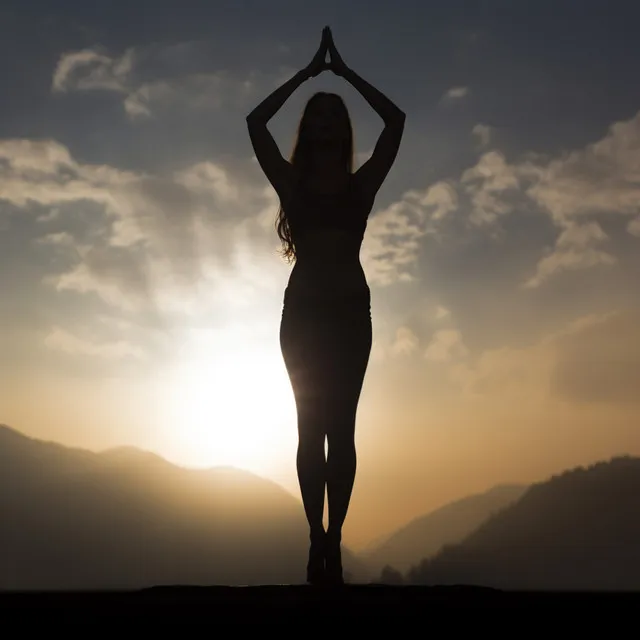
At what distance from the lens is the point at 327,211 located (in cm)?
716

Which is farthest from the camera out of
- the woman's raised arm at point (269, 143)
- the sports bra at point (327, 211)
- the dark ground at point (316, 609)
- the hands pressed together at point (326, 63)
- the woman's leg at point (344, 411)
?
the hands pressed together at point (326, 63)

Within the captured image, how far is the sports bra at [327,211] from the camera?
23.5ft

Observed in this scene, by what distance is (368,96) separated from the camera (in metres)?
7.58

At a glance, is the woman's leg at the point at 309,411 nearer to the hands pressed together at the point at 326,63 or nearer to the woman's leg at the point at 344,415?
the woman's leg at the point at 344,415

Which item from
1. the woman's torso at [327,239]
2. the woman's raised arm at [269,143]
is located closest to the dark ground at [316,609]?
the woman's torso at [327,239]

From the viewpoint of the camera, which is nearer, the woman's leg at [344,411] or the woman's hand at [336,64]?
the woman's leg at [344,411]

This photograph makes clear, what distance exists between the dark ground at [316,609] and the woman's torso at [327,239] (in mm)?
2903

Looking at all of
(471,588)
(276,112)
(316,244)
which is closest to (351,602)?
(471,588)

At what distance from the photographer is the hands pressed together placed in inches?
301

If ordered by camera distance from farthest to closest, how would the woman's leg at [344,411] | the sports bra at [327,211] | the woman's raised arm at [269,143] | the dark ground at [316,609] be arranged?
the woman's raised arm at [269,143], the sports bra at [327,211], the woman's leg at [344,411], the dark ground at [316,609]

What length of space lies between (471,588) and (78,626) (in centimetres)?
262

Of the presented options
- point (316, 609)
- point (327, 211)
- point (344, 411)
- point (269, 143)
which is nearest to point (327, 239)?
point (327, 211)

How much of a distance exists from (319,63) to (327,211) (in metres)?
1.59

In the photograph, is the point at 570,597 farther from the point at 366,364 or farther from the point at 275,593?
the point at 366,364
